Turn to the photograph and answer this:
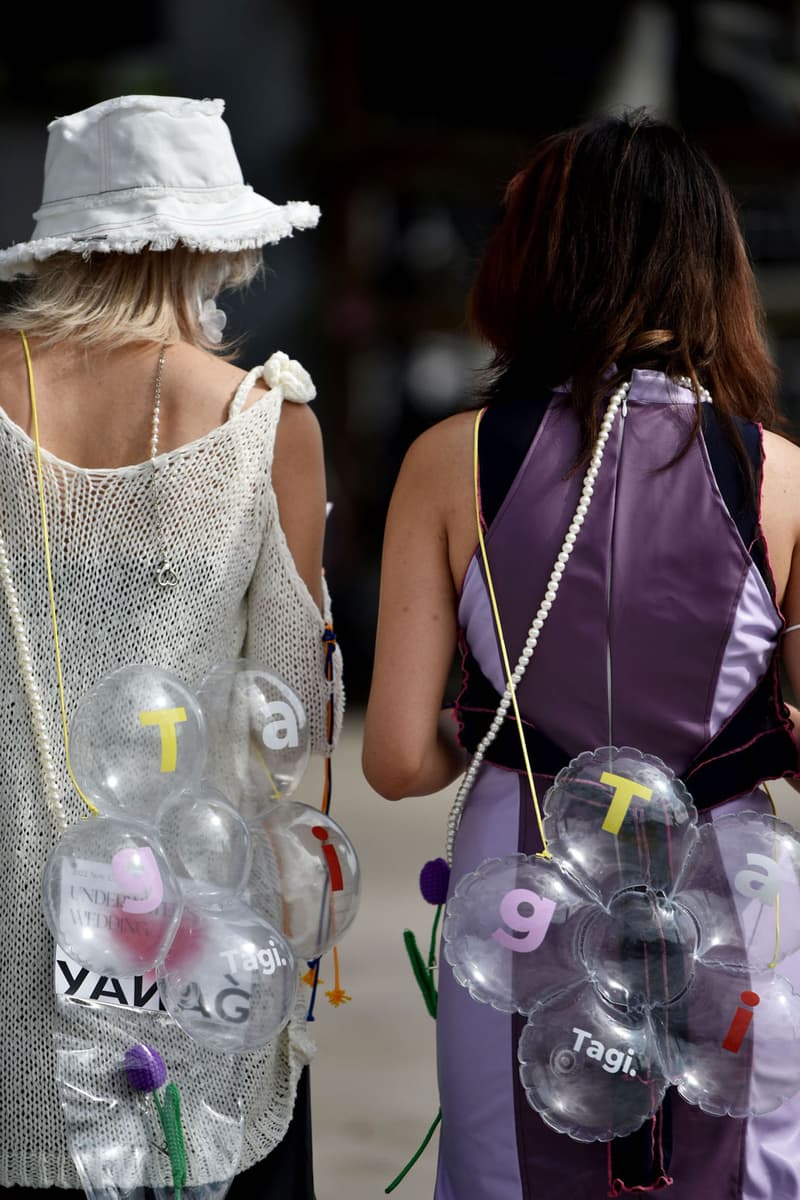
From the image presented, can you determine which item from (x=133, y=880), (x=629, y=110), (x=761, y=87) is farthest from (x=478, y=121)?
(x=133, y=880)

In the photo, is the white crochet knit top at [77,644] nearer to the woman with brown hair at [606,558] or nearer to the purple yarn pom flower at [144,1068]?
the purple yarn pom flower at [144,1068]

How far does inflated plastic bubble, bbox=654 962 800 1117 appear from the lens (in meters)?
1.45

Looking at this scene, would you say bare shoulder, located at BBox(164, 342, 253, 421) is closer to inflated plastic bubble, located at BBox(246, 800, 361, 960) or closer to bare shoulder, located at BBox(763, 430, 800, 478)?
inflated plastic bubble, located at BBox(246, 800, 361, 960)

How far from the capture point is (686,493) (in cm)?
157

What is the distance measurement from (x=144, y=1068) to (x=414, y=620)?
1.86 feet

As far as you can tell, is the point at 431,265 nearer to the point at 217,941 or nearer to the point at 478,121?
the point at 478,121

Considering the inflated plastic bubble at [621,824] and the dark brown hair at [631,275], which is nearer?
the inflated plastic bubble at [621,824]

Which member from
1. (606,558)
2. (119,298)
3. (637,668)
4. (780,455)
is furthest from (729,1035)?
(119,298)

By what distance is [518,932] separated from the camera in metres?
1.46

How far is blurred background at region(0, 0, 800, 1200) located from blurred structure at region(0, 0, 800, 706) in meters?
0.01

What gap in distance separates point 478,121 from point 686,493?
6.76m

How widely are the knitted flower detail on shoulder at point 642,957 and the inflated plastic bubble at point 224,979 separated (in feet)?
A: 0.72

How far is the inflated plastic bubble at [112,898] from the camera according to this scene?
153 cm

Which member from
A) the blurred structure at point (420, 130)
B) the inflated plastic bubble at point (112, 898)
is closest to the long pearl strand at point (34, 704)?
the inflated plastic bubble at point (112, 898)
